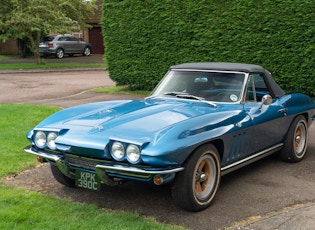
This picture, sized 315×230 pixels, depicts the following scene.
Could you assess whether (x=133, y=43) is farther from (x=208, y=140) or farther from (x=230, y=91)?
(x=208, y=140)

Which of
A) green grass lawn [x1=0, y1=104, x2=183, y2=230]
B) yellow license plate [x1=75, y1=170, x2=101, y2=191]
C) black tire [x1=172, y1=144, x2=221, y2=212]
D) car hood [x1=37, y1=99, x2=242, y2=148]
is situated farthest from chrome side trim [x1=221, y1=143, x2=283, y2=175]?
yellow license plate [x1=75, y1=170, x2=101, y2=191]

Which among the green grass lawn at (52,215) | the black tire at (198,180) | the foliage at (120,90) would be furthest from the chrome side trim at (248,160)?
the foliage at (120,90)

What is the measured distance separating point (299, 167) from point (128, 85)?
915 cm

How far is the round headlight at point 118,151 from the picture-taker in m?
3.98

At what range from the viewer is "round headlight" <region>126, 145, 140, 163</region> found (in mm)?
3924

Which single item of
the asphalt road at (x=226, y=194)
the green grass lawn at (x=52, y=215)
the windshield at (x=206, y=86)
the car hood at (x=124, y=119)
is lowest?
the asphalt road at (x=226, y=194)

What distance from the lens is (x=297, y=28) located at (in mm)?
10719

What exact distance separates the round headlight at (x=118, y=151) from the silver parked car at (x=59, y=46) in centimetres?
2849

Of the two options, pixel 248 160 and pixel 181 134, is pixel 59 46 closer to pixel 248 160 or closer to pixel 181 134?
pixel 248 160

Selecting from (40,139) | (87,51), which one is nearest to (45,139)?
(40,139)

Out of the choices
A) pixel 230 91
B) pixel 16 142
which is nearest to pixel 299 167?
pixel 230 91

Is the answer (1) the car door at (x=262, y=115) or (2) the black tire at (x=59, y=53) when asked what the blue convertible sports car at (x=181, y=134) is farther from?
(2) the black tire at (x=59, y=53)

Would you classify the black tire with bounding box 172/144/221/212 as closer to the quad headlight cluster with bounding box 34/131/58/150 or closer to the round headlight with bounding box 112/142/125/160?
the round headlight with bounding box 112/142/125/160

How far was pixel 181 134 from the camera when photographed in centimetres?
405
